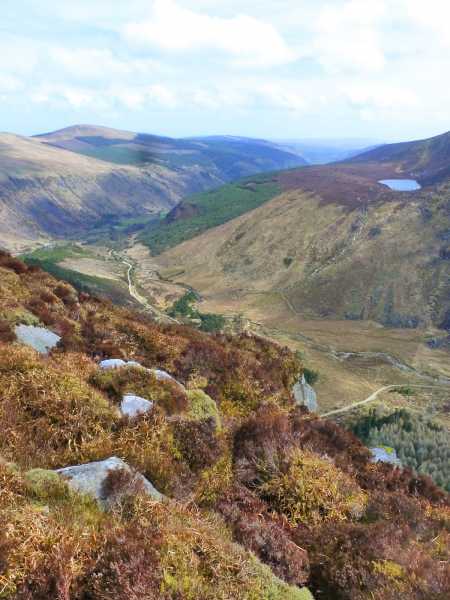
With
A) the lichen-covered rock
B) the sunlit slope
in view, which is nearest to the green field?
the sunlit slope

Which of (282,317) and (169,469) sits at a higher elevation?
(169,469)

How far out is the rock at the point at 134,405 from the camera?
434 inches

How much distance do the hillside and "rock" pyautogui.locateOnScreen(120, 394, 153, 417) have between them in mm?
161

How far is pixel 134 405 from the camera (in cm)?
1142

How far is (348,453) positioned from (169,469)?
7.24m

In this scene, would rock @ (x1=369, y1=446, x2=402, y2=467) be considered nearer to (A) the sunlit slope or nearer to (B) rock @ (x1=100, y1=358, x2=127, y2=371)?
(B) rock @ (x1=100, y1=358, x2=127, y2=371)

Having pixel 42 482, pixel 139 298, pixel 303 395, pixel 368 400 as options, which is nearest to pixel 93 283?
pixel 139 298

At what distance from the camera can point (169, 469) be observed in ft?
30.1

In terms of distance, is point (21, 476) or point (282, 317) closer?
point (21, 476)

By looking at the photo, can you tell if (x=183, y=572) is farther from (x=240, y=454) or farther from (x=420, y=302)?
(x=420, y=302)

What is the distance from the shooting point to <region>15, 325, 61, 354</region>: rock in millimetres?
15078

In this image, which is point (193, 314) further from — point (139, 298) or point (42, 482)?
point (42, 482)

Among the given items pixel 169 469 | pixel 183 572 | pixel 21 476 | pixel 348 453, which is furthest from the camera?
pixel 348 453

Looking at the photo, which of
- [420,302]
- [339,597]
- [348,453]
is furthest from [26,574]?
[420,302]
